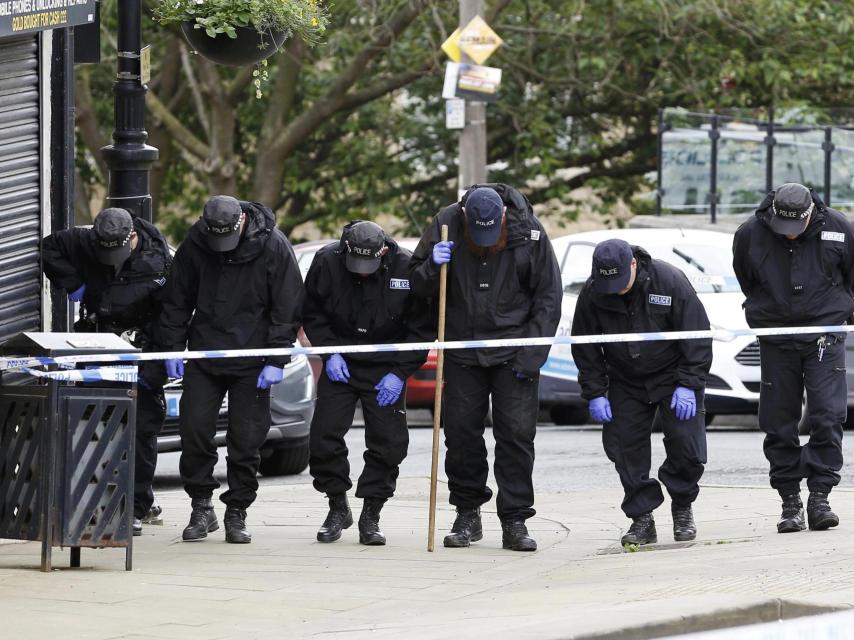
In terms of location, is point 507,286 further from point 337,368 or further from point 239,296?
point 239,296

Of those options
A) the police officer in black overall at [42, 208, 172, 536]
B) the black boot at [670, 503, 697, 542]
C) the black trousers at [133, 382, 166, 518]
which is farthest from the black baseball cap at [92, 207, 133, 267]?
the black boot at [670, 503, 697, 542]

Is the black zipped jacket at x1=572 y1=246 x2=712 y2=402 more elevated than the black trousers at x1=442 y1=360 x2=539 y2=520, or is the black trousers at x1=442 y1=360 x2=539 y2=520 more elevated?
the black zipped jacket at x1=572 y1=246 x2=712 y2=402

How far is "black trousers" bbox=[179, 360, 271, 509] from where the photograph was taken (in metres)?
8.71

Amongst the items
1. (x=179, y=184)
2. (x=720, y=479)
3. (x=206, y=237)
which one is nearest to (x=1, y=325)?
(x=206, y=237)

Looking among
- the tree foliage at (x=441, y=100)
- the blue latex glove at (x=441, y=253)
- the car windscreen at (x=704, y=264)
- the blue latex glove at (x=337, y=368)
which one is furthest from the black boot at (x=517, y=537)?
the tree foliage at (x=441, y=100)

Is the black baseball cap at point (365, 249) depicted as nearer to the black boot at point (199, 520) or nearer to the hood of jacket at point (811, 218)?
the black boot at point (199, 520)

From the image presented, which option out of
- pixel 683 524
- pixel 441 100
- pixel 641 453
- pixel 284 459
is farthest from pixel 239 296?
pixel 441 100

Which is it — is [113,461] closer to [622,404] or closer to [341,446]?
[341,446]

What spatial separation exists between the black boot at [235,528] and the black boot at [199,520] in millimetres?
150

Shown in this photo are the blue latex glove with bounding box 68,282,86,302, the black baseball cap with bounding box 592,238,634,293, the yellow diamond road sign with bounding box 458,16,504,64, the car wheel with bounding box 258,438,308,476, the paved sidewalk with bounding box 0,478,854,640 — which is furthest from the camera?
the yellow diamond road sign with bounding box 458,16,504,64

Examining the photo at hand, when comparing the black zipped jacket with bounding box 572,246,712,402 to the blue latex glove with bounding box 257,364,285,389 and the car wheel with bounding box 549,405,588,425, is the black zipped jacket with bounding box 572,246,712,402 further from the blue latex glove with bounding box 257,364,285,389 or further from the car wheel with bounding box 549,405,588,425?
the car wheel with bounding box 549,405,588,425

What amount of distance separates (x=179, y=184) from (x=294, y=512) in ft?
60.5

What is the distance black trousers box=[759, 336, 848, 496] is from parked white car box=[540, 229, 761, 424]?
4.75 metres

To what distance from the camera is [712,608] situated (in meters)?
6.31
